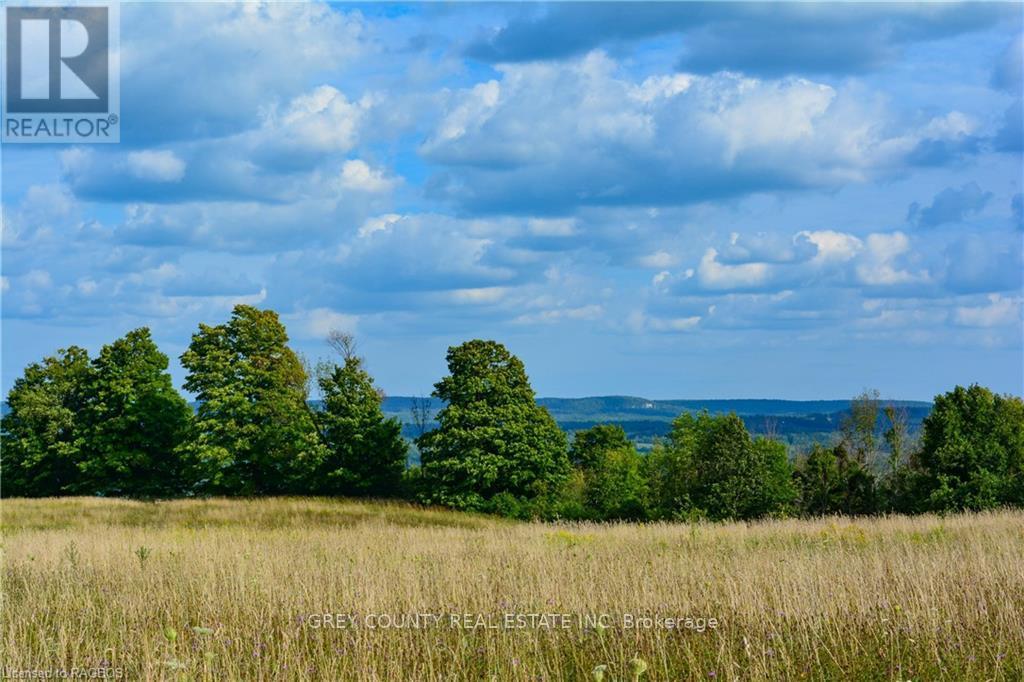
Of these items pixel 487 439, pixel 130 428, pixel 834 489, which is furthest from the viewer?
pixel 130 428

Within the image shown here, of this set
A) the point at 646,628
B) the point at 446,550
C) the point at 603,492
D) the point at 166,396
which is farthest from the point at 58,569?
the point at 166,396

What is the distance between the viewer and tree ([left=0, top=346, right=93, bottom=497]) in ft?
197

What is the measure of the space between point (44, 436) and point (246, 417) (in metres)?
16.0

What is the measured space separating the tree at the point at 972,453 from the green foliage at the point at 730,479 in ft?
20.6

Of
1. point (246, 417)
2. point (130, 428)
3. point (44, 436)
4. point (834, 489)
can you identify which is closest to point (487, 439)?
point (246, 417)

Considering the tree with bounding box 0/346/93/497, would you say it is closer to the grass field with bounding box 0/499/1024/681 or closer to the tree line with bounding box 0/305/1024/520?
the tree line with bounding box 0/305/1024/520

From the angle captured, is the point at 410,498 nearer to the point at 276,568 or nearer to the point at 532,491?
the point at 532,491

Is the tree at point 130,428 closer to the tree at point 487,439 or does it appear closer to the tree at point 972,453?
the tree at point 487,439

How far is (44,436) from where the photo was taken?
60.5m

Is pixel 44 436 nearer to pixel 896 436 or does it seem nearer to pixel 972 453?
pixel 972 453

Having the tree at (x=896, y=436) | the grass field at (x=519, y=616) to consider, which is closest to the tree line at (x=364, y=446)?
the tree at (x=896, y=436)

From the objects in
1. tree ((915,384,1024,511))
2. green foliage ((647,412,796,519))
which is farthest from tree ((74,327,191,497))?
tree ((915,384,1024,511))

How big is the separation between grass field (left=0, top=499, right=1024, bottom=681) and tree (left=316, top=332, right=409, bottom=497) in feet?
127

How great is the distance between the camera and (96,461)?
189 ft
